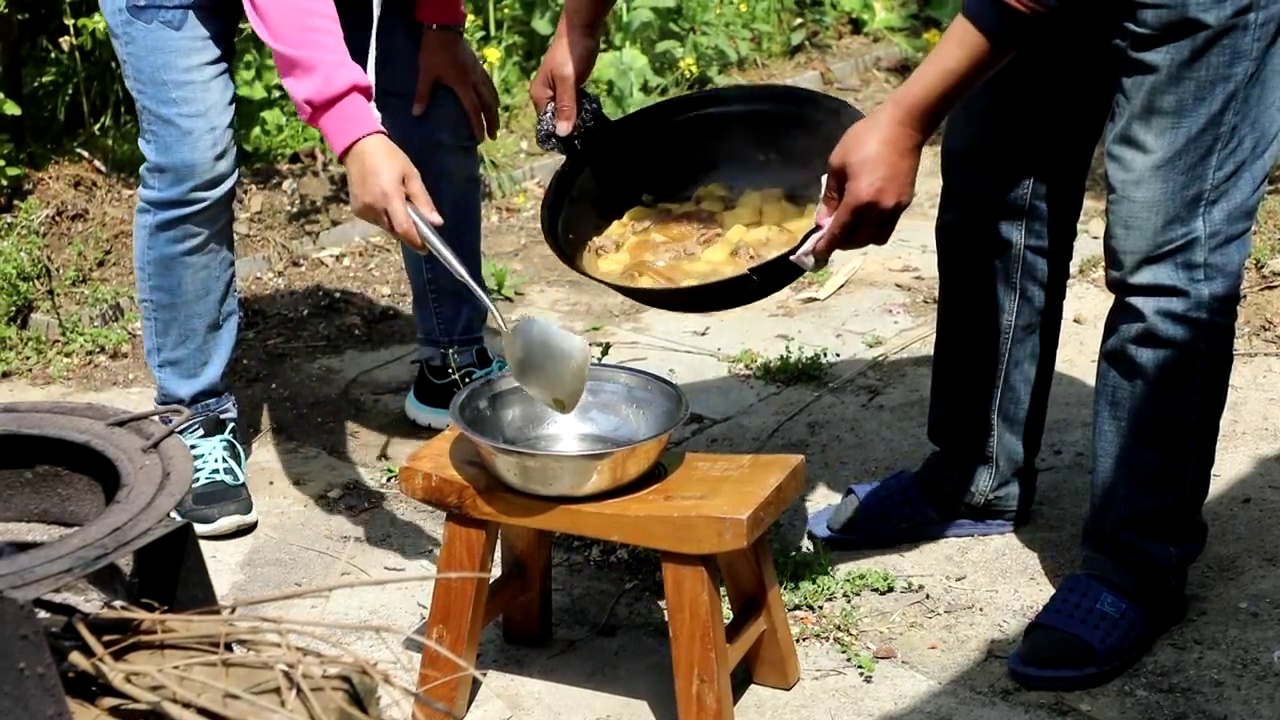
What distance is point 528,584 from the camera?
297cm

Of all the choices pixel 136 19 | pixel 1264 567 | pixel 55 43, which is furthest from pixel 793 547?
pixel 55 43

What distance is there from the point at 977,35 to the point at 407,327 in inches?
105

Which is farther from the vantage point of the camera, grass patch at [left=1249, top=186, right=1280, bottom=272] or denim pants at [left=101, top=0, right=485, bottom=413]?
grass patch at [left=1249, top=186, right=1280, bottom=272]

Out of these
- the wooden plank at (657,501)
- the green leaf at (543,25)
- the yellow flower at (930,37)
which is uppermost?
the green leaf at (543,25)

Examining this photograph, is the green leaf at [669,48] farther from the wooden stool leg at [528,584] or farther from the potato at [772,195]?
the wooden stool leg at [528,584]

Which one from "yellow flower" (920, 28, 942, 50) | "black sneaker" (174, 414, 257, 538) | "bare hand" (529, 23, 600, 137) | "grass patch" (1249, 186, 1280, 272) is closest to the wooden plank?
"bare hand" (529, 23, 600, 137)

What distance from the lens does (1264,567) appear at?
312 centimetres

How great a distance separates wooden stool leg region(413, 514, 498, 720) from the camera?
2656mm

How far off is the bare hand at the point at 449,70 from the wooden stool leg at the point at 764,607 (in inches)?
60.4

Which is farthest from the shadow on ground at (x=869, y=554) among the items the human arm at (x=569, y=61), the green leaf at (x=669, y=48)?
the green leaf at (x=669, y=48)

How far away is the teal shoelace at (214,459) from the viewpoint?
3.53m

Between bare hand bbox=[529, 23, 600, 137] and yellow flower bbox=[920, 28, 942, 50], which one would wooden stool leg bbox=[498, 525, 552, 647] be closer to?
bare hand bbox=[529, 23, 600, 137]

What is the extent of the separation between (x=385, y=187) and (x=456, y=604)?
2.55ft

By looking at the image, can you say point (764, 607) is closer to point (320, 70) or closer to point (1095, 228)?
point (320, 70)
